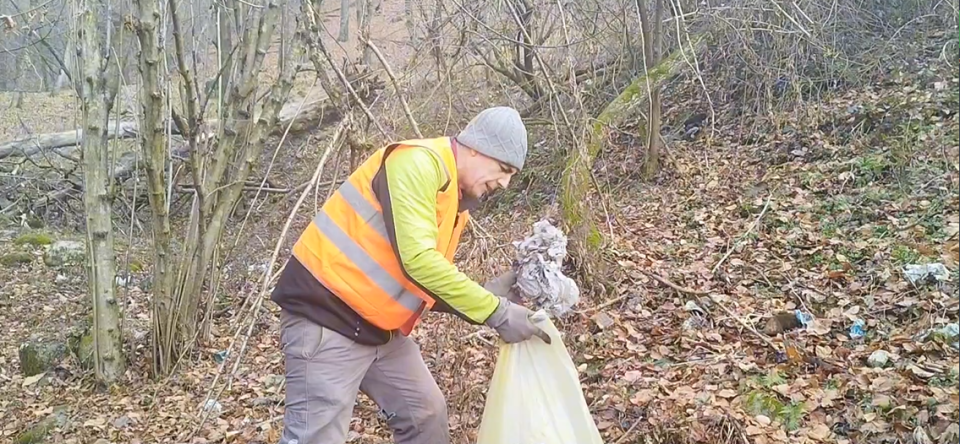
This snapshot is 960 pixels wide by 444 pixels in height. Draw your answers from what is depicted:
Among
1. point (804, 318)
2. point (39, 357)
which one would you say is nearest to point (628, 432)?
point (804, 318)

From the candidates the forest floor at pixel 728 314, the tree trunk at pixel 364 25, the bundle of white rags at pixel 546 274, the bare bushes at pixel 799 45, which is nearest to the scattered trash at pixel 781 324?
the forest floor at pixel 728 314

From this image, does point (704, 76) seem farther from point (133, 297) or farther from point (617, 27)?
point (133, 297)

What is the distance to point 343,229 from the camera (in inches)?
95.3

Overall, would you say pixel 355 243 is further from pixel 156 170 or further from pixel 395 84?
pixel 156 170

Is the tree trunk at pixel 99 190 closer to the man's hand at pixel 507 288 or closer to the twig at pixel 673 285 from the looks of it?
the man's hand at pixel 507 288

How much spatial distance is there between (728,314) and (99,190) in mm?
3721

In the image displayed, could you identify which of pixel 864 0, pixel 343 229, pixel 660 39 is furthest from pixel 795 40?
pixel 343 229

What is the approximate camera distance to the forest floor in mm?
3076

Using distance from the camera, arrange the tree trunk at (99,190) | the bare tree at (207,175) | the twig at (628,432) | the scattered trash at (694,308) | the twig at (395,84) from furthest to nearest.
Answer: the bare tree at (207,175) < the tree trunk at (99,190) < the scattered trash at (694,308) < the twig at (395,84) < the twig at (628,432)

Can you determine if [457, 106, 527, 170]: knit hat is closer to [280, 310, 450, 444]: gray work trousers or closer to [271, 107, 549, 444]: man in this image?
[271, 107, 549, 444]: man

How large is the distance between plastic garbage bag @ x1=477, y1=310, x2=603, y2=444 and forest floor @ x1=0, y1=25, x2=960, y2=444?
77 centimetres

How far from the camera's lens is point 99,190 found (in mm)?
4957

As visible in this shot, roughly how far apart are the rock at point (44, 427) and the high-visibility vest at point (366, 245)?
9.52ft

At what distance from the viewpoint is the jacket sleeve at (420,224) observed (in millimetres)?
2256
